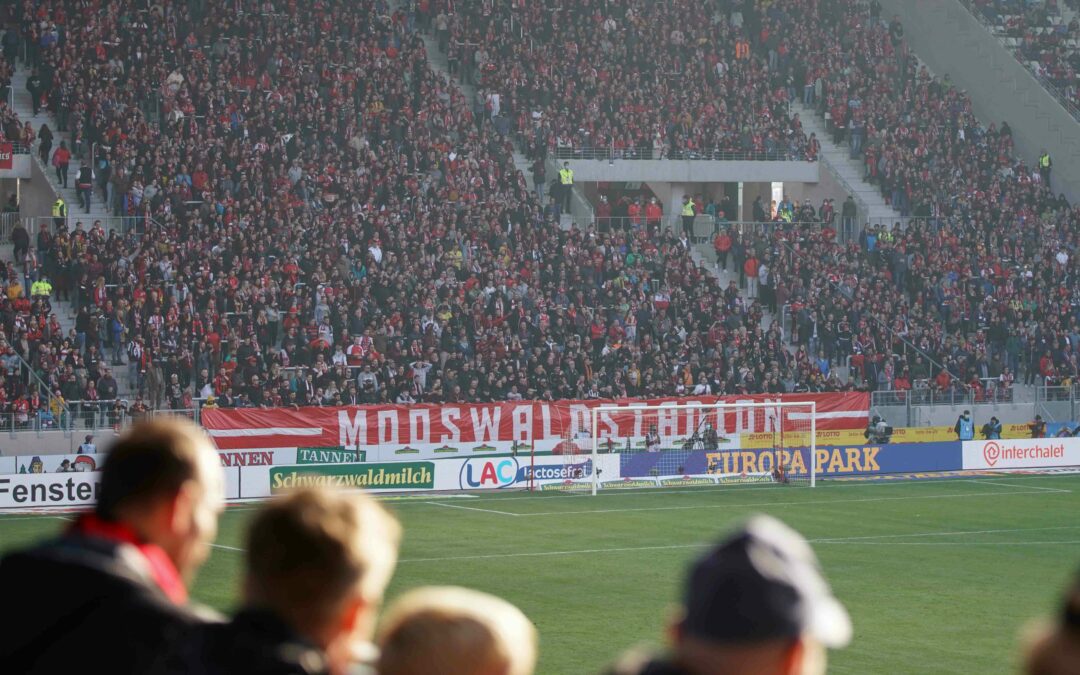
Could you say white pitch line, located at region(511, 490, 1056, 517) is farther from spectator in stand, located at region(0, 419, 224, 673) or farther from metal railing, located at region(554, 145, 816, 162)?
spectator in stand, located at region(0, 419, 224, 673)

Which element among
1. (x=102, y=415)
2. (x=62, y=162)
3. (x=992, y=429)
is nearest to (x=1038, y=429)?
(x=992, y=429)

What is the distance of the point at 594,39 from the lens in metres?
48.6

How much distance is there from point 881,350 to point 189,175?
18.0 m

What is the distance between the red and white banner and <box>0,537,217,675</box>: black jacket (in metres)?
29.2

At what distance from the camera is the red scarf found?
3.48 m

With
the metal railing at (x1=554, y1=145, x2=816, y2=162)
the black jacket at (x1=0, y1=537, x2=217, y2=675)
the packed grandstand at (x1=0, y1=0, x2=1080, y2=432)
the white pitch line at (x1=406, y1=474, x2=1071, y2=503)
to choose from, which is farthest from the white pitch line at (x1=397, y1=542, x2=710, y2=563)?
the metal railing at (x1=554, y1=145, x2=816, y2=162)

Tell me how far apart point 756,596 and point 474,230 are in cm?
3846

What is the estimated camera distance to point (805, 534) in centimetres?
2539

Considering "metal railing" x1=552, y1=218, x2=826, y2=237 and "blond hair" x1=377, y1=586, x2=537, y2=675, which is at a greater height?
"metal railing" x1=552, y1=218, x2=826, y2=237

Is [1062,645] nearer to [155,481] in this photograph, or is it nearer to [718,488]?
[155,481]

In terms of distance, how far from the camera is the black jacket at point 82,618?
325 cm

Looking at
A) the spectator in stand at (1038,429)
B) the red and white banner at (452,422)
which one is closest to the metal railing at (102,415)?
the red and white banner at (452,422)

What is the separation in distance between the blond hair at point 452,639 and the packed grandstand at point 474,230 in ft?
101

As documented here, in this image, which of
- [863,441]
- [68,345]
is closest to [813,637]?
[68,345]
